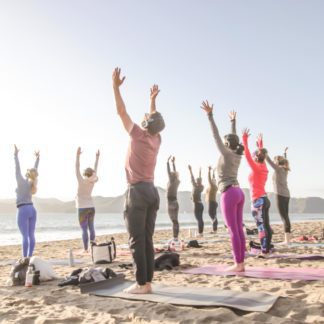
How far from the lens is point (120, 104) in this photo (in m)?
4.37

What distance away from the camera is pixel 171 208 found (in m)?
11.7

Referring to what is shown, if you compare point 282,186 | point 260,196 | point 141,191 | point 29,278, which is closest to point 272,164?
point 282,186

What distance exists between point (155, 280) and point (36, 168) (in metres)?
4.16

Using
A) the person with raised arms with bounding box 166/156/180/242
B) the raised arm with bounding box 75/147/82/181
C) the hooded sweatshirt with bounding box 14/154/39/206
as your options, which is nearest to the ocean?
the person with raised arms with bounding box 166/156/180/242

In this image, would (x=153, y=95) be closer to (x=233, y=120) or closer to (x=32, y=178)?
(x=233, y=120)

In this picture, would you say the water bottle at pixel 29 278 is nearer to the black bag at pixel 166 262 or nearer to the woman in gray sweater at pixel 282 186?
the black bag at pixel 166 262

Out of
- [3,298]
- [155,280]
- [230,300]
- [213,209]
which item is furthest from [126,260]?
[213,209]

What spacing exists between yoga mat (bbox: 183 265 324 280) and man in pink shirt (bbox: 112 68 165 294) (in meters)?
1.66

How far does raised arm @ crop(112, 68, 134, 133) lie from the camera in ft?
14.4

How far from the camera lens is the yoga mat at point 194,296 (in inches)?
146

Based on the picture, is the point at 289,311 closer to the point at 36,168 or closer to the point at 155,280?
the point at 155,280

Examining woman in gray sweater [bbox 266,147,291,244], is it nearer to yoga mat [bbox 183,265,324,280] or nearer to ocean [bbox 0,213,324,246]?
yoga mat [bbox 183,265,324,280]

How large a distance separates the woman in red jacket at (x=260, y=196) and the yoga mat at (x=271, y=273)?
183 centimetres

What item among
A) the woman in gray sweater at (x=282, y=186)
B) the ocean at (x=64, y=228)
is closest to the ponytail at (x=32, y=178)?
the woman in gray sweater at (x=282, y=186)
